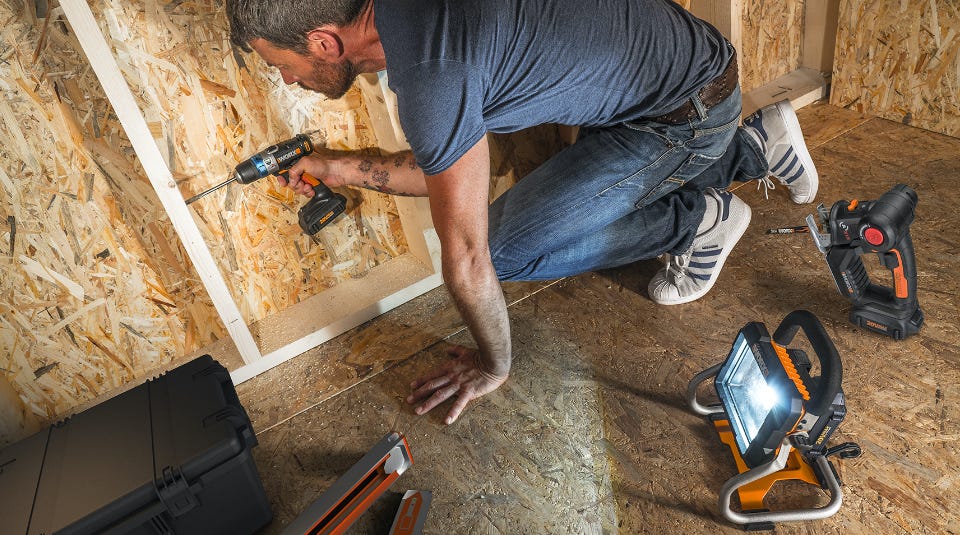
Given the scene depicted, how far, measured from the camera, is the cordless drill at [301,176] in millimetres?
2012

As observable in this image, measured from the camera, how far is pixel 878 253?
1.79m

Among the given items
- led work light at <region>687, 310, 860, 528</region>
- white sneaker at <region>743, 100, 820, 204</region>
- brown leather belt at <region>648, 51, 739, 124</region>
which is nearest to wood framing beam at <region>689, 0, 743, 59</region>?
white sneaker at <region>743, 100, 820, 204</region>

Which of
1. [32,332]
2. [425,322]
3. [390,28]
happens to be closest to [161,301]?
[32,332]

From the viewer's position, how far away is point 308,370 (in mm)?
2219

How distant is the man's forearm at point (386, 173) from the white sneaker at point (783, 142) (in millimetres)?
1172

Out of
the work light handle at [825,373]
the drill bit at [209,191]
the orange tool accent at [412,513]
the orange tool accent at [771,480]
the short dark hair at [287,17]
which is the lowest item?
the orange tool accent at [771,480]

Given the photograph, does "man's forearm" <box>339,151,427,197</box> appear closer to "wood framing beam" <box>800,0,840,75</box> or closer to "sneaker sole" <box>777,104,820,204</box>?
"sneaker sole" <box>777,104,820,204</box>

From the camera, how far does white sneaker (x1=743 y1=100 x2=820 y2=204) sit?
227cm

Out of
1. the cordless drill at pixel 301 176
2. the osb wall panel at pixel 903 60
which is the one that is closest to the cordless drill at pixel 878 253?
the osb wall panel at pixel 903 60

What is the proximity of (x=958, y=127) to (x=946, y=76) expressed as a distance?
202 mm

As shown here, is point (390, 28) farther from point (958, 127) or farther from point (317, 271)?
point (958, 127)

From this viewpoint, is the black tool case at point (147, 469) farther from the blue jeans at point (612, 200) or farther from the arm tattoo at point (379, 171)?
the blue jeans at point (612, 200)

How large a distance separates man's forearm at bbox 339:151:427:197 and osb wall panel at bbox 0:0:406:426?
0.38ft

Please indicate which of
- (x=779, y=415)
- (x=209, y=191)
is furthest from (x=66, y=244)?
(x=779, y=415)
